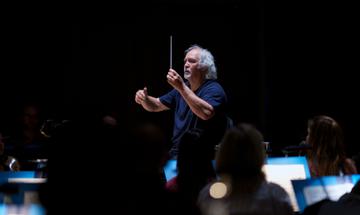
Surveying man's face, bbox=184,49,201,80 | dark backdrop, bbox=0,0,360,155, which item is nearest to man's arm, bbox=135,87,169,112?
man's face, bbox=184,49,201,80

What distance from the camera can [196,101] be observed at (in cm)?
324

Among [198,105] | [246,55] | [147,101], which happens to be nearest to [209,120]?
[198,105]

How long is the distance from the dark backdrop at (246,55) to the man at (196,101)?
3.21ft

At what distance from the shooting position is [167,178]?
270cm

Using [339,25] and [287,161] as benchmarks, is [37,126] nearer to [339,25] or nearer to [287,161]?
[287,161]

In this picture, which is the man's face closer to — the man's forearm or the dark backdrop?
the man's forearm

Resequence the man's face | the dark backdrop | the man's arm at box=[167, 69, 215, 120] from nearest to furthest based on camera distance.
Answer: the man's arm at box=[167, 69, 215, 120] → the man's face → the dark backdrop

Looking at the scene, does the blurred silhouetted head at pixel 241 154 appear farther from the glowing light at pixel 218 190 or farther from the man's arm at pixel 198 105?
the man's arm at pixel 198 105

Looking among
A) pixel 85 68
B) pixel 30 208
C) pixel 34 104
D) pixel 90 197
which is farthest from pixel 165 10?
pixel 90 197

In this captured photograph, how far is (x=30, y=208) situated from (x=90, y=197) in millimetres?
728

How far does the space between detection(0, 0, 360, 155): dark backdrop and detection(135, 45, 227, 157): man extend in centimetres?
98

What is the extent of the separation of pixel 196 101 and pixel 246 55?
69.7 inches

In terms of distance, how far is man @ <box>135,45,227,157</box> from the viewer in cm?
325

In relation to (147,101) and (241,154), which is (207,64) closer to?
(147,101)
